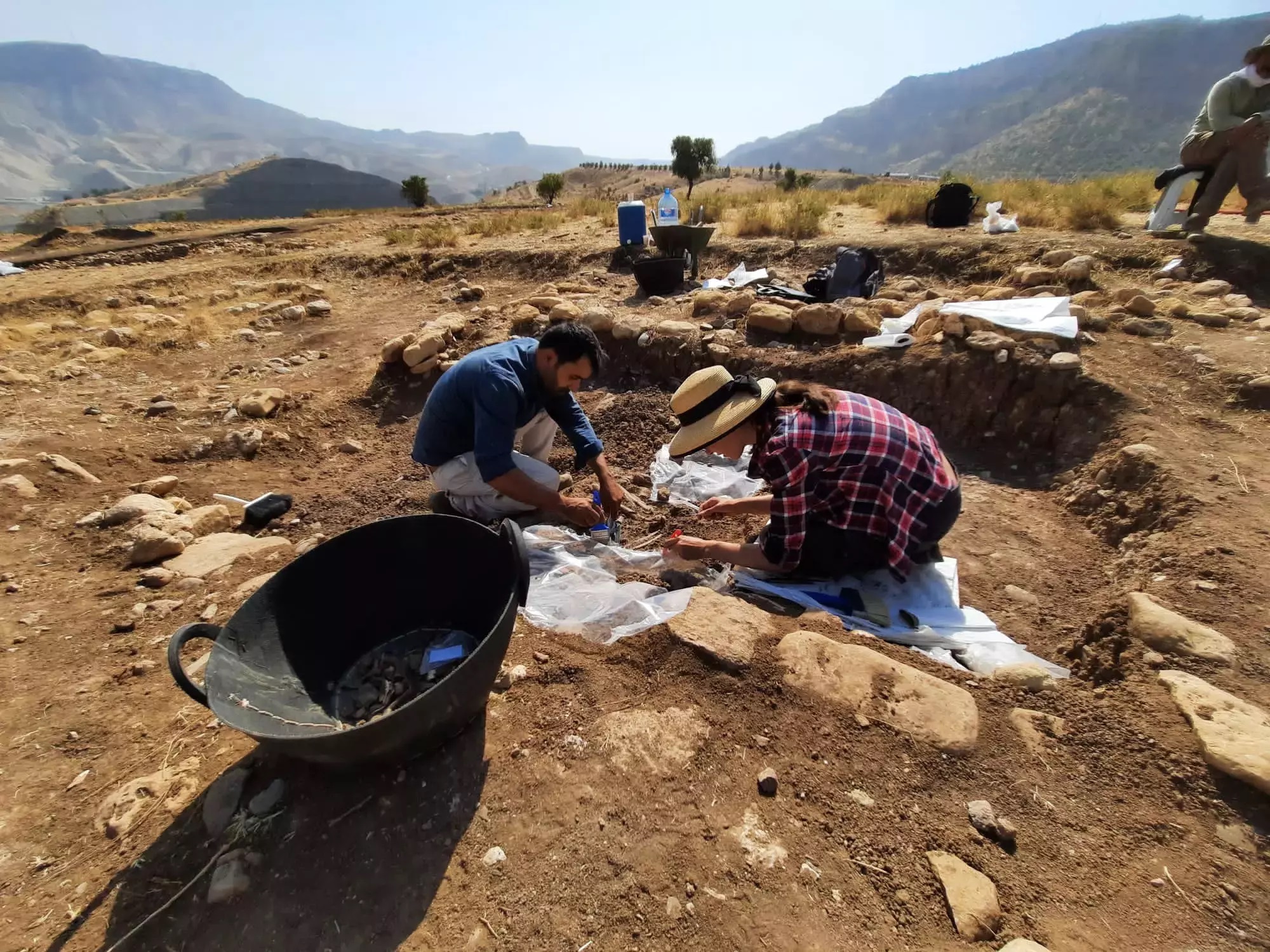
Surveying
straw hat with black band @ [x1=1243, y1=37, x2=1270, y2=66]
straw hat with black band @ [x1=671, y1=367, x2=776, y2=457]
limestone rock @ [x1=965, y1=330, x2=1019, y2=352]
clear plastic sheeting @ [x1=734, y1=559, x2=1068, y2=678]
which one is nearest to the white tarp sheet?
limestone rock @ [x1=965, y1=330, x2=1019, y2=352]

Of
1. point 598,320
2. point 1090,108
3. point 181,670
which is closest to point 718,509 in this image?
point 181,670

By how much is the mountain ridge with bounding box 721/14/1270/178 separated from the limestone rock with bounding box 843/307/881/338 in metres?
87.8

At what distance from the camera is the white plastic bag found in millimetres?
6020

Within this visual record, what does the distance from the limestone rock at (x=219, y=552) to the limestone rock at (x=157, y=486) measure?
0.71m

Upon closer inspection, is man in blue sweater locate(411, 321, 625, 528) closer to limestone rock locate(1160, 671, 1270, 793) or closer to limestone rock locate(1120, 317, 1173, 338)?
limestone rock locate(1160, 671, 1270, 793)

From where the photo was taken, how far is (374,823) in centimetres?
157

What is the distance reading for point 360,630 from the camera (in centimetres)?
215

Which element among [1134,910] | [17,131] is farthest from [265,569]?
[17,131]

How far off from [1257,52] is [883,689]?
23.8 ft

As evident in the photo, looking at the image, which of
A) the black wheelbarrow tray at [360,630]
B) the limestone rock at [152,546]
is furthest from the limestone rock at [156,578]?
the black wheelbarrow tray at [360,630]

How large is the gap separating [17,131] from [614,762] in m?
271

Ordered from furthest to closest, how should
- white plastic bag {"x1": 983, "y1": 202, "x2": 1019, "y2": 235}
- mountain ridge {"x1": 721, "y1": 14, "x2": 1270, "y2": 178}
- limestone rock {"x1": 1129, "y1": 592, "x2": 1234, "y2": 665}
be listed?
mountain ridge {"x1": 721, "y1": 14, "x2": 1270, "y2": 178}, white plastic bag {"x1": 983, "y1": 202, "x2": 1019, "y2": 235}, limestone rock {"x1": 1129, "y1": 592, "x2": 1234, "y2": 665}

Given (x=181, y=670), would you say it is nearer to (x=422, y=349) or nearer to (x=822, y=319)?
(x=422, y=349)

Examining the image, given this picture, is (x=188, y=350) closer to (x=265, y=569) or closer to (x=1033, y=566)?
(x=265, y=569)
